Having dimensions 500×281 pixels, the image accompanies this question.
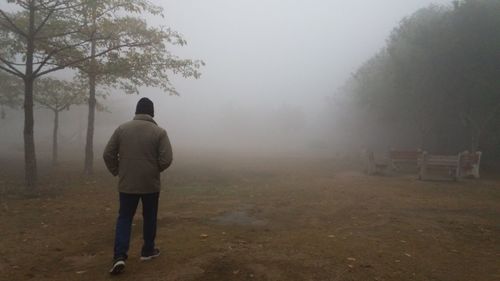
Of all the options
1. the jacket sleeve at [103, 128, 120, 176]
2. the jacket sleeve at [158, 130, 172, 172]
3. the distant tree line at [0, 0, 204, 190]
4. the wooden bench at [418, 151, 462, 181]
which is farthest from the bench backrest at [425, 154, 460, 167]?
the jacket sleeve at [103, 128, 120, 176]

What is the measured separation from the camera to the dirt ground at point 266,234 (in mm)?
5230

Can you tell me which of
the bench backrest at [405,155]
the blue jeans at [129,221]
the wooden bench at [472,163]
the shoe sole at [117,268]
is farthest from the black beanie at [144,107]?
the bench backrest at [405,155]

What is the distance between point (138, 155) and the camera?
5285 mm

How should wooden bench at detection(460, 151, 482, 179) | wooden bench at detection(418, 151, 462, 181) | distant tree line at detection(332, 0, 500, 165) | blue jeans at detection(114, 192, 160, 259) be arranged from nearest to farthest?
blue jeans at detection(114, 192, 160, 259), wooden bench at detection(418, 151, 462, 181), wooden bench at detection(460, 151, 482, 179), distant tree line at detection(332, 0, 500, 165)

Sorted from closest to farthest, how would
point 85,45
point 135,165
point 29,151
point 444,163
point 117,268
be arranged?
point 117,268
point 135,165
point 29,151
point 85,45
point 444,163

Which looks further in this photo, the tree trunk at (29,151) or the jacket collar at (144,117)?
the tree trunk at (29,151)

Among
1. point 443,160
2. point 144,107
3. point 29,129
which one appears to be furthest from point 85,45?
point 443,160

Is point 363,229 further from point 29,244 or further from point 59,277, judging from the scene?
point 29,244

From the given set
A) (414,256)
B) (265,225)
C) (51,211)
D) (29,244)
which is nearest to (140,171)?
(29,244)

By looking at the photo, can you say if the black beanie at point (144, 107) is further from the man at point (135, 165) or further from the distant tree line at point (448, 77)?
the distant tree line at point (448, 77)

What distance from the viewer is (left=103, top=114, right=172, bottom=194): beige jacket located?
17.2 ft

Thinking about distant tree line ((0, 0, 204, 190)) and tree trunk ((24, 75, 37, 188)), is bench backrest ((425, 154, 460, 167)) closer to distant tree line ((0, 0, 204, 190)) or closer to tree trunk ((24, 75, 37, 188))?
distant tree line ((0, 0, 204, 190))

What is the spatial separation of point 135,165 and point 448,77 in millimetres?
19777

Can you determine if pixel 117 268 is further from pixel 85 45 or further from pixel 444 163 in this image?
pixel 444 163
